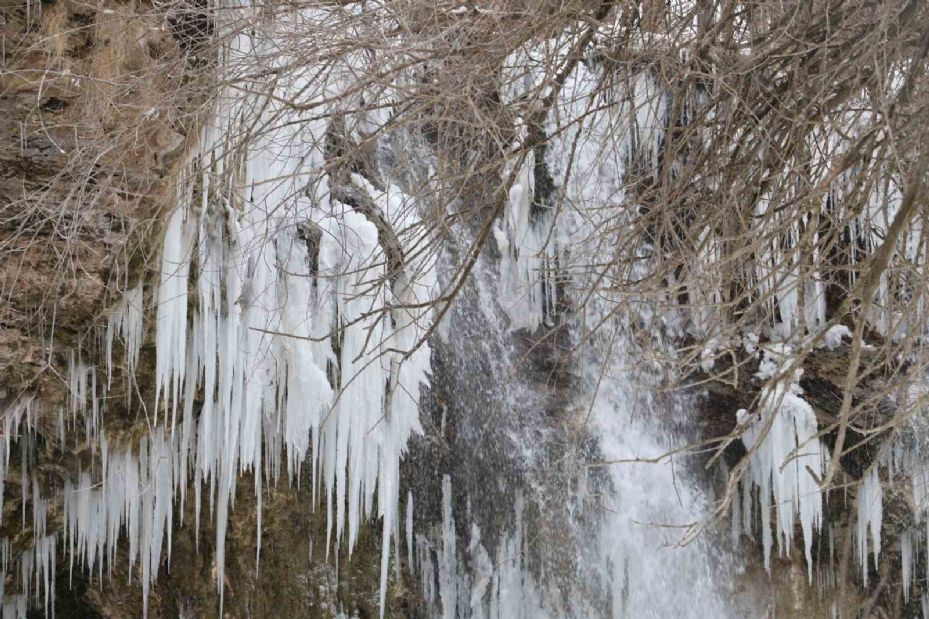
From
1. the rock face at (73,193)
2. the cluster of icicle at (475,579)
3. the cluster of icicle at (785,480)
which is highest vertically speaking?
the rock face at (73,193)

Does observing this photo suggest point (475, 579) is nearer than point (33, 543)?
No

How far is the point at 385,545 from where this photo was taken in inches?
204

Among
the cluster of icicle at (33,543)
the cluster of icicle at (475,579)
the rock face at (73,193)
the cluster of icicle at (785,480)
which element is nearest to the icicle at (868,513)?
the cluster of icicle at (785,480)

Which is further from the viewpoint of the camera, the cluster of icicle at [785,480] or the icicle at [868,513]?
the icicle at [868,513]

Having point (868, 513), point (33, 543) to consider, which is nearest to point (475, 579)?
point (33, 543)

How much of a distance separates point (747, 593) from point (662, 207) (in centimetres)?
385

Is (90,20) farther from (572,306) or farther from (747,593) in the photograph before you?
(747,593)

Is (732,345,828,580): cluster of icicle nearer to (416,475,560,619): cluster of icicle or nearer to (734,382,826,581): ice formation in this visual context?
(734,382,826,581): ice formation

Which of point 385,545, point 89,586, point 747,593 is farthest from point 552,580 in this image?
point 89,586

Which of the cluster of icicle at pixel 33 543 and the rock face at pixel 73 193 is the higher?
the rock face at pixel 73 193

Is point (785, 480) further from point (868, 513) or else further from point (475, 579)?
point (475, 579)

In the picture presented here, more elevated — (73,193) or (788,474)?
(73,193)

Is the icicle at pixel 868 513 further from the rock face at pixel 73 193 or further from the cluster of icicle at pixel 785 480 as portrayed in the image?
the rock face at pixel 73 193

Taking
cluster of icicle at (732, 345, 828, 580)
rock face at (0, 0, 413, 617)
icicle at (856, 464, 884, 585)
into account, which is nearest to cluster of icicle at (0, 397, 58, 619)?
rock face at (0, 0, 413, 617)
